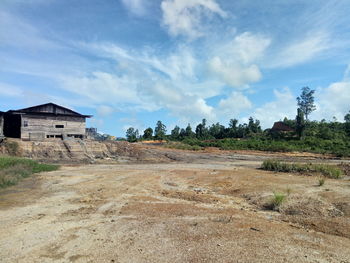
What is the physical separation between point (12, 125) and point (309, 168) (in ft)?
100

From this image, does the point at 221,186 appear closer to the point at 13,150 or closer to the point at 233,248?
the point at 233,248

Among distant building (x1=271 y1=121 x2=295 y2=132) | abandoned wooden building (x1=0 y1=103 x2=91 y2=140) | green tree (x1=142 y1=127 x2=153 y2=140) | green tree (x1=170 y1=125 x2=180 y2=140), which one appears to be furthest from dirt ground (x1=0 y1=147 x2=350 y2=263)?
green tree (x1=170 y1=125 x2=180 y2=140)

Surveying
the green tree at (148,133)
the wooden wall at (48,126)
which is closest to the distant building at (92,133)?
the wooden wall at (48,126)

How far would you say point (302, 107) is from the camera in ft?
168

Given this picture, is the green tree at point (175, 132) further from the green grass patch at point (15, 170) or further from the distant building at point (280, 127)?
the green grass patch at point (15, 170)

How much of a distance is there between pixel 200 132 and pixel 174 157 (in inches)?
1391

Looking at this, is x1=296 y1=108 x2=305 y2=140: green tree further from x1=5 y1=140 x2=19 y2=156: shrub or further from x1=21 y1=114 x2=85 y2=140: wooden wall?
x1=5 y1=140 x2=19 y2=156: shrub

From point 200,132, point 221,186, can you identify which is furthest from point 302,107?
point 221,186

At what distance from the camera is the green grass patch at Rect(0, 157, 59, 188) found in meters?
12.5

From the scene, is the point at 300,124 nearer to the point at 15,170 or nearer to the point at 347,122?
the point at 347,122

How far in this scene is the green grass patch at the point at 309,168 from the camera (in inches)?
569

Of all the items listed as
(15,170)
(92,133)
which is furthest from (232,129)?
(15,170)

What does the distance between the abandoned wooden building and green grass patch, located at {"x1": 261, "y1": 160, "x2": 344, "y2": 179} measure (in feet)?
76.8

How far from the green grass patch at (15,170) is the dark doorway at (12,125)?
12119 mm
